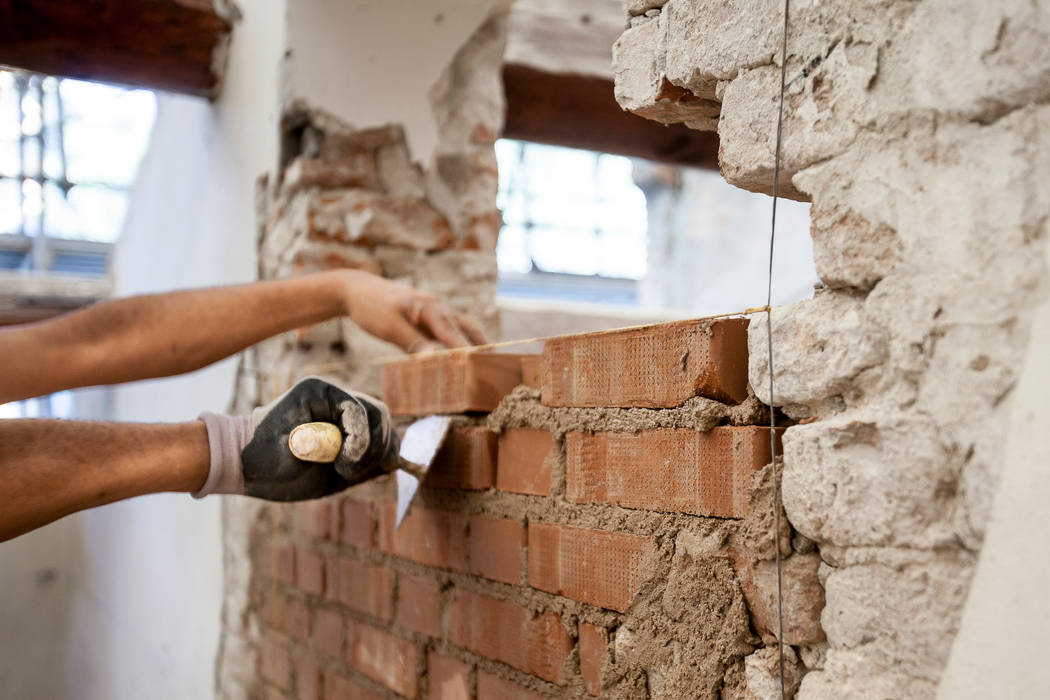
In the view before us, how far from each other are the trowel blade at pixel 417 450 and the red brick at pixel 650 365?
28 cm

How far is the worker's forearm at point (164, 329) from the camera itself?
5.48 feet

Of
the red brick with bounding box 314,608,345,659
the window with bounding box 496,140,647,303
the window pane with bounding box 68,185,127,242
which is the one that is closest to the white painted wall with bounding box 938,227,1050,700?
the red brick with bounding box 314,608,345,659

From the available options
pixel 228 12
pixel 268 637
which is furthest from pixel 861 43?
pixel 228 12

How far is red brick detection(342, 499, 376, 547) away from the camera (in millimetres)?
1775

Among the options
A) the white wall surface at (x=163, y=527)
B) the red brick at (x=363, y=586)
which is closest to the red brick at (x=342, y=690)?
the red brick at (x=363, y=586)

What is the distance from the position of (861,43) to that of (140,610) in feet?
12.5

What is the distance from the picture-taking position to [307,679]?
200 centimetres

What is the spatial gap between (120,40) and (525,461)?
2038 millimetres

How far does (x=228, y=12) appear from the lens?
2645 mm

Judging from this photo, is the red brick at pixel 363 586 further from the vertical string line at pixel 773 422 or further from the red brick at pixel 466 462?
the vertical string line at pixel 773 422

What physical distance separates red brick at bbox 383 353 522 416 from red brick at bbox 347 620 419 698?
424mm

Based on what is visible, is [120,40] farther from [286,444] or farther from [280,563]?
[286,444]

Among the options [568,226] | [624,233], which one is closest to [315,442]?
[568,226]

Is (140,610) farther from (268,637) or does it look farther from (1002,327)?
(1002,327)
